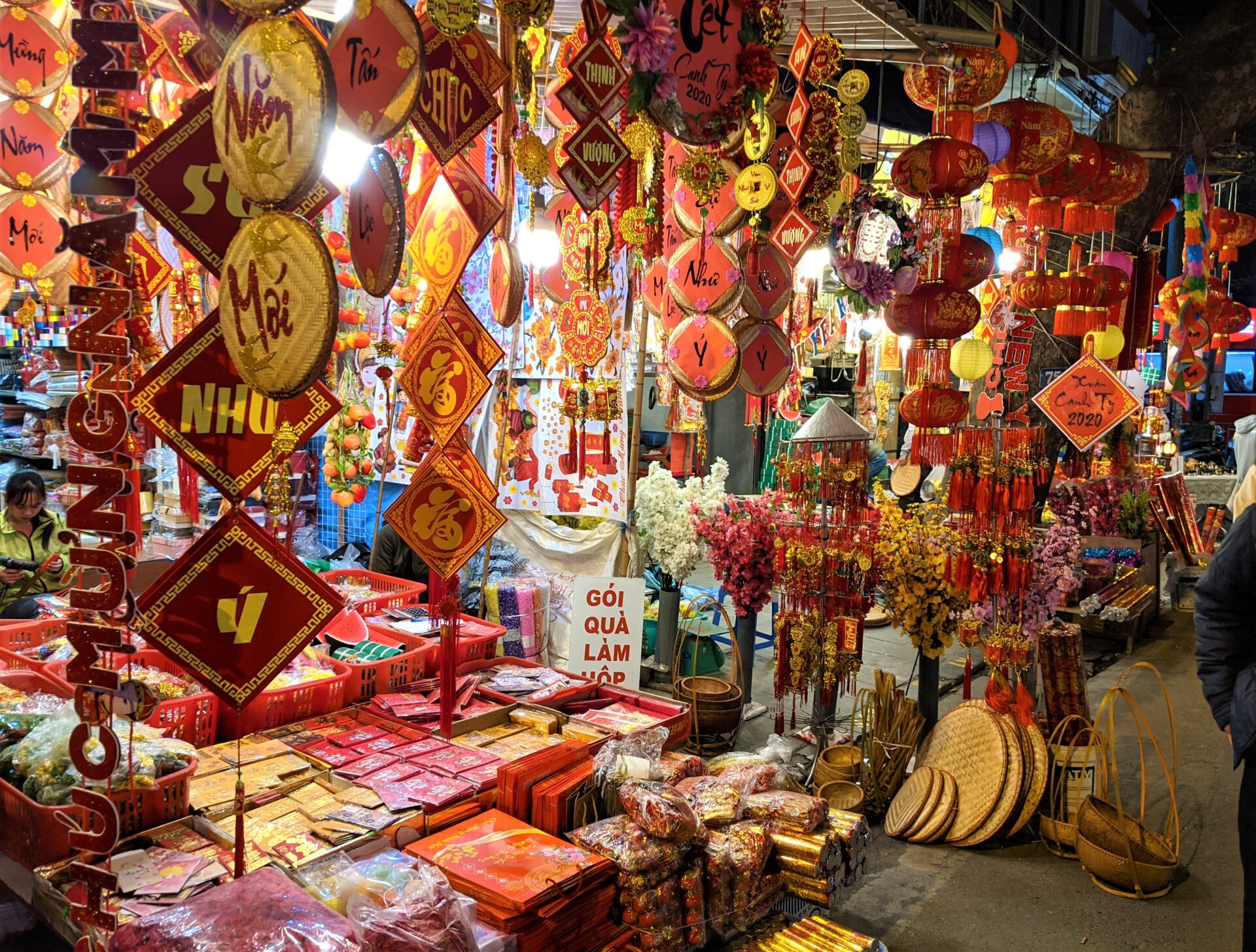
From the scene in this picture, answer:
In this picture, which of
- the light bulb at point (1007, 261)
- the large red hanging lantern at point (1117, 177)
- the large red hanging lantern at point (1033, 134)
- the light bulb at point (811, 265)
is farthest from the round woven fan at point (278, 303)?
the light bulb at point (811, 265)

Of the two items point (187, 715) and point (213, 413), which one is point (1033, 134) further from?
point (187, 715)

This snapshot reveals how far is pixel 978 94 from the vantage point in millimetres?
4145

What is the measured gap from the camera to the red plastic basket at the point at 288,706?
2.78 metres

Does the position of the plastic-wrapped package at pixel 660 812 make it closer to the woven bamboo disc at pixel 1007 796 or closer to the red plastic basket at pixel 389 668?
the red plastic basket at pixel 389 668

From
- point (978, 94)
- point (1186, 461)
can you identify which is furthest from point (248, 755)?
point (1186, 461)

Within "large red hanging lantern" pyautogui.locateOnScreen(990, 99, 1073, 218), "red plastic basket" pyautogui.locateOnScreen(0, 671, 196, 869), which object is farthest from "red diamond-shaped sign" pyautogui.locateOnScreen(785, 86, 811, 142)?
"red plastic basket" pyautogui.locateOnScreen(0, 671, 196, 869)

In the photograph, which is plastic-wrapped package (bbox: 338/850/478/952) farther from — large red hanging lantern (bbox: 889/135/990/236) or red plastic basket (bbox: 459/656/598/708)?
large red hanging lantern (bbox: 889/135/990/236)

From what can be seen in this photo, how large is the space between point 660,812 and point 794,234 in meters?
2.33

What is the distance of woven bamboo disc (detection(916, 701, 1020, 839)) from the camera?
396cm

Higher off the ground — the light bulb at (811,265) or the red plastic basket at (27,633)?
the light bulb at (811,265)

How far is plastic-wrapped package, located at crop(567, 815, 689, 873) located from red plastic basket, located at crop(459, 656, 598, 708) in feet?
2.51

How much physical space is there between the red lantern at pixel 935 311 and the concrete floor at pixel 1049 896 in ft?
7.71

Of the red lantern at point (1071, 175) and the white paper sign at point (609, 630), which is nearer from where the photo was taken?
the white paper sign at point (609, 630)

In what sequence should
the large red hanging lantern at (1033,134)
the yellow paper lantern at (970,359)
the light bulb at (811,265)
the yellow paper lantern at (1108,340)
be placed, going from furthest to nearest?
the light bulb at (811,265)
the yellow paper lantern at (1108,340)
the yellow paper lantern at (970,359)
the large red hanging lantern at (1033,134)
